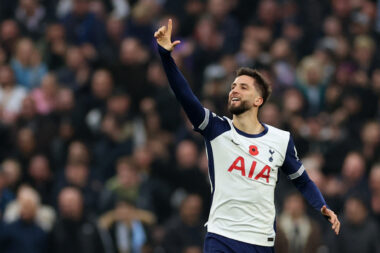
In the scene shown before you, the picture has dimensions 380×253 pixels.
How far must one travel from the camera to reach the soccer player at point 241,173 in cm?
755

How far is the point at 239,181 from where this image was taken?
24.9 ft

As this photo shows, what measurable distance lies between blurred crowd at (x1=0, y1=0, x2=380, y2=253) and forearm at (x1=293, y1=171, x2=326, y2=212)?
2933 mm

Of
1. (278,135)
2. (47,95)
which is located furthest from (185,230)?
(278,135)

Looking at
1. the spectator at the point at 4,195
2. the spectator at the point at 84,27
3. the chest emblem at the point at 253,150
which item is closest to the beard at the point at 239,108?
the chest emblem at the point at 253,150

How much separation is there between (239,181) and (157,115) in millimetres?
6424

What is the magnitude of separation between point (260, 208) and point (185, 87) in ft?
3.87

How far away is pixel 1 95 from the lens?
1473cm

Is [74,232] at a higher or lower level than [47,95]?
lower

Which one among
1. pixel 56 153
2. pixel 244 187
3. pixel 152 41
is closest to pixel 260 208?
pixel 244 187

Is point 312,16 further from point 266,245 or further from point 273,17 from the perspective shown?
point 266,245

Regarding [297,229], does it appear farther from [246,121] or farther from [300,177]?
[246,121]

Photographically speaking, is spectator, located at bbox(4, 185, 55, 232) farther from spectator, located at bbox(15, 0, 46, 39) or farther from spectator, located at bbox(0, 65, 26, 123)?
spectator, located at bbox(15, 0, 46, 39)

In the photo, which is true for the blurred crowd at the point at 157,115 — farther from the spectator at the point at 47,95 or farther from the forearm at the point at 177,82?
the forearm at the point at 177,82

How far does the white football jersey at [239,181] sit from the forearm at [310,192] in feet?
1.10
